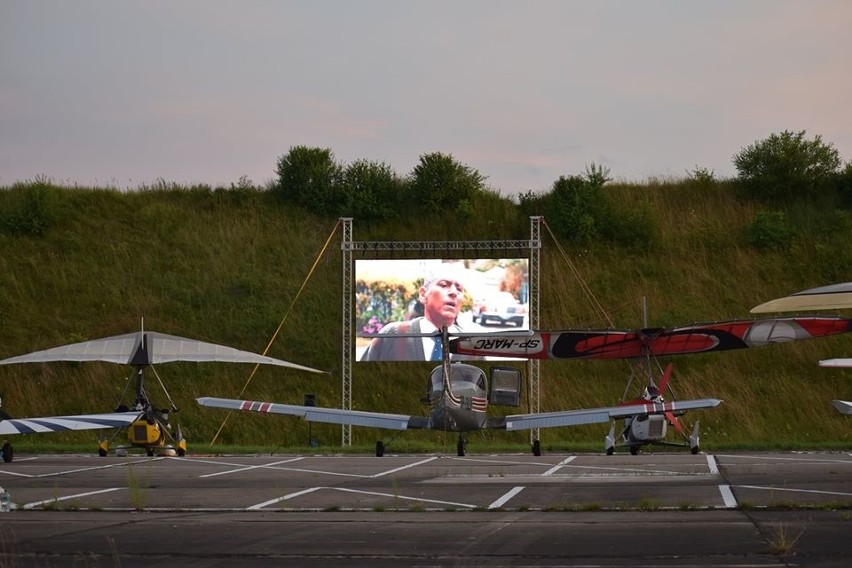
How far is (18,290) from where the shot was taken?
168 ft

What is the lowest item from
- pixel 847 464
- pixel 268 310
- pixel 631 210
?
pixel 847 464

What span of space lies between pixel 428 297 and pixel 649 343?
468 inches

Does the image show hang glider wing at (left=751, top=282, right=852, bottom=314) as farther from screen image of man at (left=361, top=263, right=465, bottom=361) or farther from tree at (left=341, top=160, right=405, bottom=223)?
tree at (left=341, top=160, right=405, bottom=223)

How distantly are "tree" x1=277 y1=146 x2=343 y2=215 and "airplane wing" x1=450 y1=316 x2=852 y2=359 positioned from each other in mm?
20373

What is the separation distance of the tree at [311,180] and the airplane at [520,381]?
Answer: 20.2 meters

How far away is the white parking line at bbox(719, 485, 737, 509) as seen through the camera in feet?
54.4

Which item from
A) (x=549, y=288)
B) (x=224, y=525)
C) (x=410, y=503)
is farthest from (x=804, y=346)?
(x=224, y=525)

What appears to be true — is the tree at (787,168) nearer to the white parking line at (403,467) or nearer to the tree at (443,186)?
the tree at (443,186)

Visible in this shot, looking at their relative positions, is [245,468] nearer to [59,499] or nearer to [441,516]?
[59,499]

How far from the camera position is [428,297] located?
43562 mm

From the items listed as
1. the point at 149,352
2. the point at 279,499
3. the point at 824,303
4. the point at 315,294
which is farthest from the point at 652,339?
the point at 315,294

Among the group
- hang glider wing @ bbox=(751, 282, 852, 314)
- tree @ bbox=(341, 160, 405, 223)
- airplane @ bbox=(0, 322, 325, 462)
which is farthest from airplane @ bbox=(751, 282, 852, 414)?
tree @ bbox=(341, 160, 405, 223)

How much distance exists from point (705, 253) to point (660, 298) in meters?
3.86

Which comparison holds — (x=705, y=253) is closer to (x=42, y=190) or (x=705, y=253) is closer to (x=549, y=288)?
(x=549, y=288)
